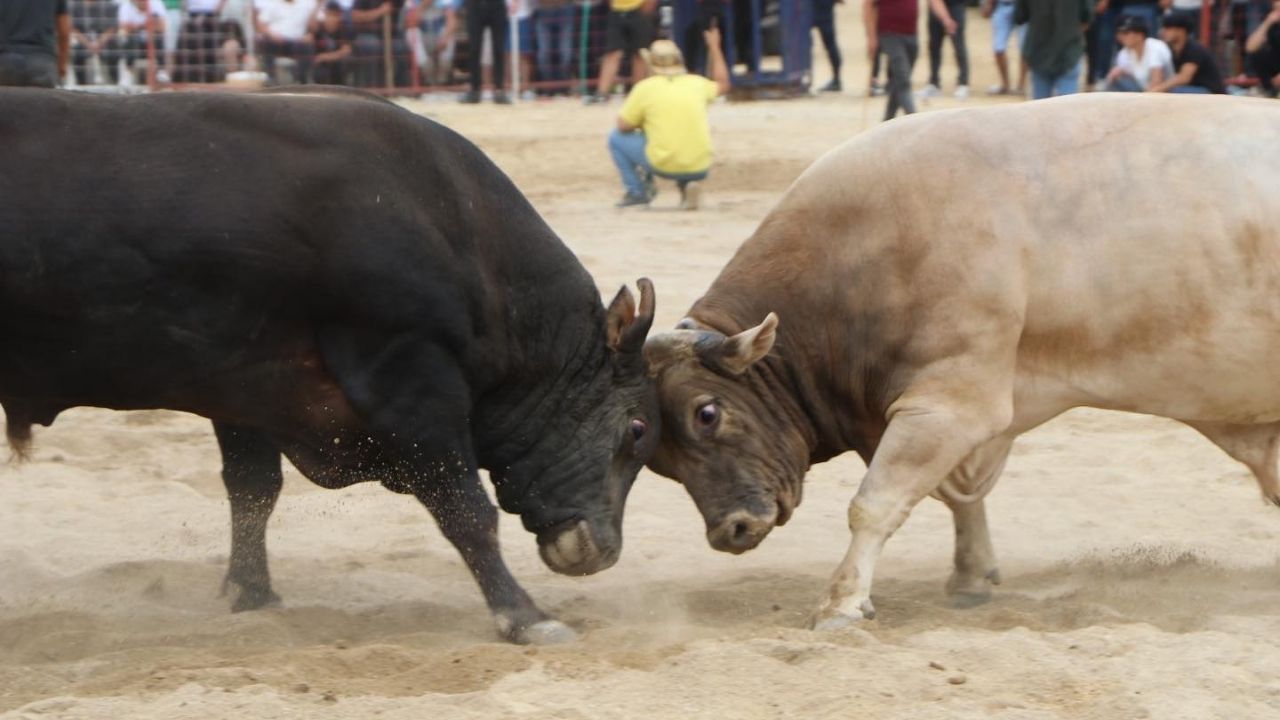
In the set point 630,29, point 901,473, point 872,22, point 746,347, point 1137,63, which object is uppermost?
point 872,22

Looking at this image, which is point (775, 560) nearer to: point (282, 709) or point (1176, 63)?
point (282, 709)

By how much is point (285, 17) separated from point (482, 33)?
6.73 ft

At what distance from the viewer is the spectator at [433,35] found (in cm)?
2030

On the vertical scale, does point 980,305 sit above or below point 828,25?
below

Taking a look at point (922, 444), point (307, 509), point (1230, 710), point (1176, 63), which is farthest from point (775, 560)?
point (1176, 63)

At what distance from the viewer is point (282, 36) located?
64.3 ft

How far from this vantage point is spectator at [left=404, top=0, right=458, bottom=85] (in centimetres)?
2030

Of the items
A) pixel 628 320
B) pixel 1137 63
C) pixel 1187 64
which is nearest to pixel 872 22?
pixel 1137 63

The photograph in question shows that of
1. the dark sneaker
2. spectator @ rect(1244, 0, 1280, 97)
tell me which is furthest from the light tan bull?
spectator @ rect(1244, 0, 1280, 97)

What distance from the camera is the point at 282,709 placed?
436cm

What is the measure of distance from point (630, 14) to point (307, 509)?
13.1 m

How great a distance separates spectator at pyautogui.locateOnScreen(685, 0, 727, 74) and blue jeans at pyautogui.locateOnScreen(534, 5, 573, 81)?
146 cm

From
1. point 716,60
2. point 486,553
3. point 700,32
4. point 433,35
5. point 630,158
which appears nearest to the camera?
point 486,553

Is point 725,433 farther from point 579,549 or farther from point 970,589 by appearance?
point 970,589
